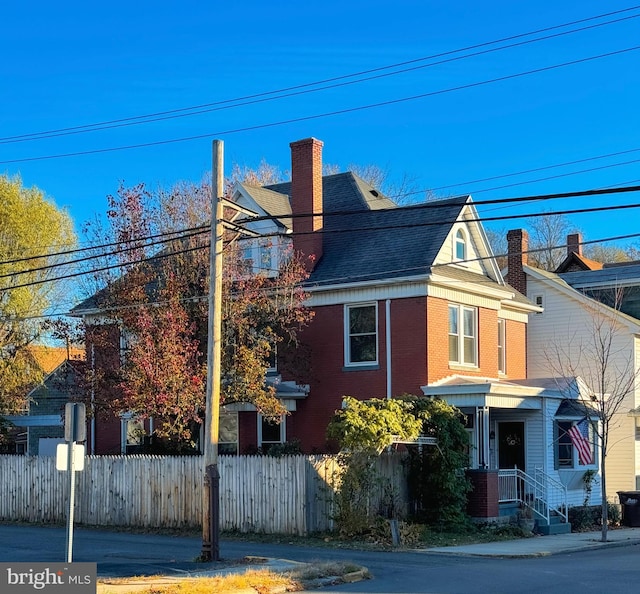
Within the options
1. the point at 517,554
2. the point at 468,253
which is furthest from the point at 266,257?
the point at 517,554

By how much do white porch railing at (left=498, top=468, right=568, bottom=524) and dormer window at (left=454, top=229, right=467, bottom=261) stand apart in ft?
23.2

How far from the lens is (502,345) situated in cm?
3241

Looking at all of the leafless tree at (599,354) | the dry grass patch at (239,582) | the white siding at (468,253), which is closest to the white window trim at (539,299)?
the leafless tree at (599,354)

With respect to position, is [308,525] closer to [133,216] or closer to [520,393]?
[520,393]

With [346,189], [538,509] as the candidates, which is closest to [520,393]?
[538,509]

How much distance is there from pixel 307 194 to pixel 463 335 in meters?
6.75

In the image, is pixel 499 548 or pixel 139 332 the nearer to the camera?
pixel 499 548

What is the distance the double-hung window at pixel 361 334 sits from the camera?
28641 mm

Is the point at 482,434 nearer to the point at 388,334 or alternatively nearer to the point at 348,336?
the point at 388,334

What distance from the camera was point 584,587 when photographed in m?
14.5

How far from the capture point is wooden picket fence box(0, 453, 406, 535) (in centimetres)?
2227

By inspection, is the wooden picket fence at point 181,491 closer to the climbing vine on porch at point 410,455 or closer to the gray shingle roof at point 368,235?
the climbing vine on porch at point 410,455

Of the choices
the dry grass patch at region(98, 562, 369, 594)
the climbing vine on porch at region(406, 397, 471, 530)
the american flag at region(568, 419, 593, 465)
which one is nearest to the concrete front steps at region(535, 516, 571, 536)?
the climbing vine on porch at region(406, 397, 471, 530)

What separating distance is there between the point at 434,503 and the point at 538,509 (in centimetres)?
404
